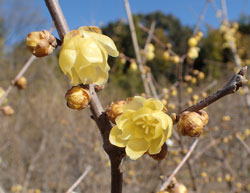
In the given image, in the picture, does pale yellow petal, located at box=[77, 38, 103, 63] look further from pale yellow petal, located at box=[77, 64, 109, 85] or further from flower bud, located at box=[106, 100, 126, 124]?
flower bud, located at box=[106, 100, 126, 124]

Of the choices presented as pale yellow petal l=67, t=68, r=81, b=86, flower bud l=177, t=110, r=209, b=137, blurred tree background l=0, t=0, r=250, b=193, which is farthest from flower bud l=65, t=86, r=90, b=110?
blurred tree background l=0, t=0, r=250, b=193

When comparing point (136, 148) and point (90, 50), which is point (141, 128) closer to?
point (136, 148)

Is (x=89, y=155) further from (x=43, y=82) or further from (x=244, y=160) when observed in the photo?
(x=43, y=82)

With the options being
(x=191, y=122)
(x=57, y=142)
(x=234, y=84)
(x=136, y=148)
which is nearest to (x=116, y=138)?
(x=136, y=148)

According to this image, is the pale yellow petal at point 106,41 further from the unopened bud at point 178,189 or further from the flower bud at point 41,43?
the unopened bud at point 178,189

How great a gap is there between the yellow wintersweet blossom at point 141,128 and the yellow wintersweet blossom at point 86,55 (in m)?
0.12

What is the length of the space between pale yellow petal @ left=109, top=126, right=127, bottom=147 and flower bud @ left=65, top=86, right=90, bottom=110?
103 millimetres

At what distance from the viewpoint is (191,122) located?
0.82 meters

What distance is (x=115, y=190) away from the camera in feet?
2.84

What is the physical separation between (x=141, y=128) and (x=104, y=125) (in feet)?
0.37

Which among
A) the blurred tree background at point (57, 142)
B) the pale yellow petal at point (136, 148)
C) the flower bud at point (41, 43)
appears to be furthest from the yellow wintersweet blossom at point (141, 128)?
the blurred tree background at point (57, 142)

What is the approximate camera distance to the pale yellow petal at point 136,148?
2.76 feet

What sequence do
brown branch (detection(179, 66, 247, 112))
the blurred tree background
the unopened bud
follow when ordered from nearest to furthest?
brown branch (detection(179, 66, 247, 112))
the unopened bud
the blurred tree background

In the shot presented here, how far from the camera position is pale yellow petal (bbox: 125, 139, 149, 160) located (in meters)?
0.84
